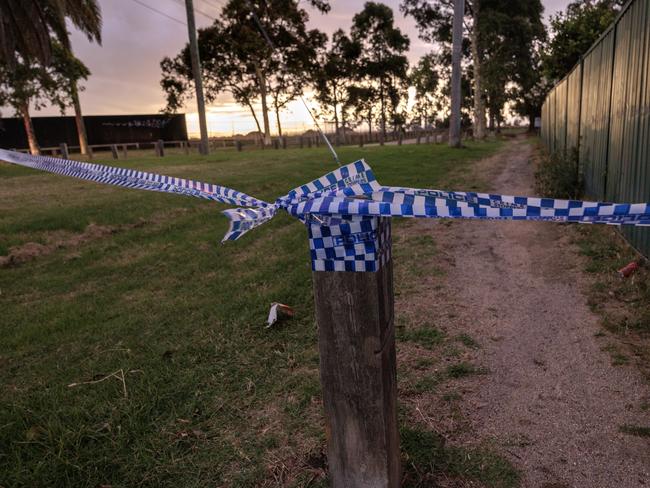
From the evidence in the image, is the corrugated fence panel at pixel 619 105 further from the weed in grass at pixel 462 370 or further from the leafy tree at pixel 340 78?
the leafy tree at pixel 340 78

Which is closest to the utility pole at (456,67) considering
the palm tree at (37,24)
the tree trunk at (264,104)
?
the palm tree at (37,24)

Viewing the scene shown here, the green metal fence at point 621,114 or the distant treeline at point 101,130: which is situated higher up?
the distant treeline at point 101,130

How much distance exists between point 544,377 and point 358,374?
176 centimetres

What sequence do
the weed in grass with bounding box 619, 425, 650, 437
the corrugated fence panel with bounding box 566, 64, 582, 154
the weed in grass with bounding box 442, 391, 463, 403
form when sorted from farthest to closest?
the corrugated fence panel with bounding box 566, 64, 582, 154, the weed in grass with bounding box 442, 391, 463, 403, the weed in grass with bounding box 619, 425, 650, 437

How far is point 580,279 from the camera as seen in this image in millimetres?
4605

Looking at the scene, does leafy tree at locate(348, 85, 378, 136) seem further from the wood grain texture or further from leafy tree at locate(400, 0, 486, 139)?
the wood grain texture

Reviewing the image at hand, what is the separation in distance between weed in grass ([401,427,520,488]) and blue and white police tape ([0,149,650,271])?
110 centimetres

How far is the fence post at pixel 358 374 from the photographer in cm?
161

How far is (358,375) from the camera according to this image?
1.70m

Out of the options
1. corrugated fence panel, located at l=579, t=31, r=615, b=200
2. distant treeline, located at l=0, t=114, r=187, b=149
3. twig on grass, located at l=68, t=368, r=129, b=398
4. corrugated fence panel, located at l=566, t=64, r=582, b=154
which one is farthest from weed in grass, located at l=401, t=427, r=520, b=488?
distant treeline, located at l=0, t=114, r=187, b=149

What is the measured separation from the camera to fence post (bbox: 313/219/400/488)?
1613mm

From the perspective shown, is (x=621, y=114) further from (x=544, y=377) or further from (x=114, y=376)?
(x=114, y=376)

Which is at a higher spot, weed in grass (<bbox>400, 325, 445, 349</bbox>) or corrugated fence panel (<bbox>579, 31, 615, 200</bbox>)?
corrugated fence panel (<bbox>579, 31, 615, 200</bbox>)

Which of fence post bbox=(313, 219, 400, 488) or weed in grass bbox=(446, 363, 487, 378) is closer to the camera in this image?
fence post bbox=(313, 219, 400, 488)
